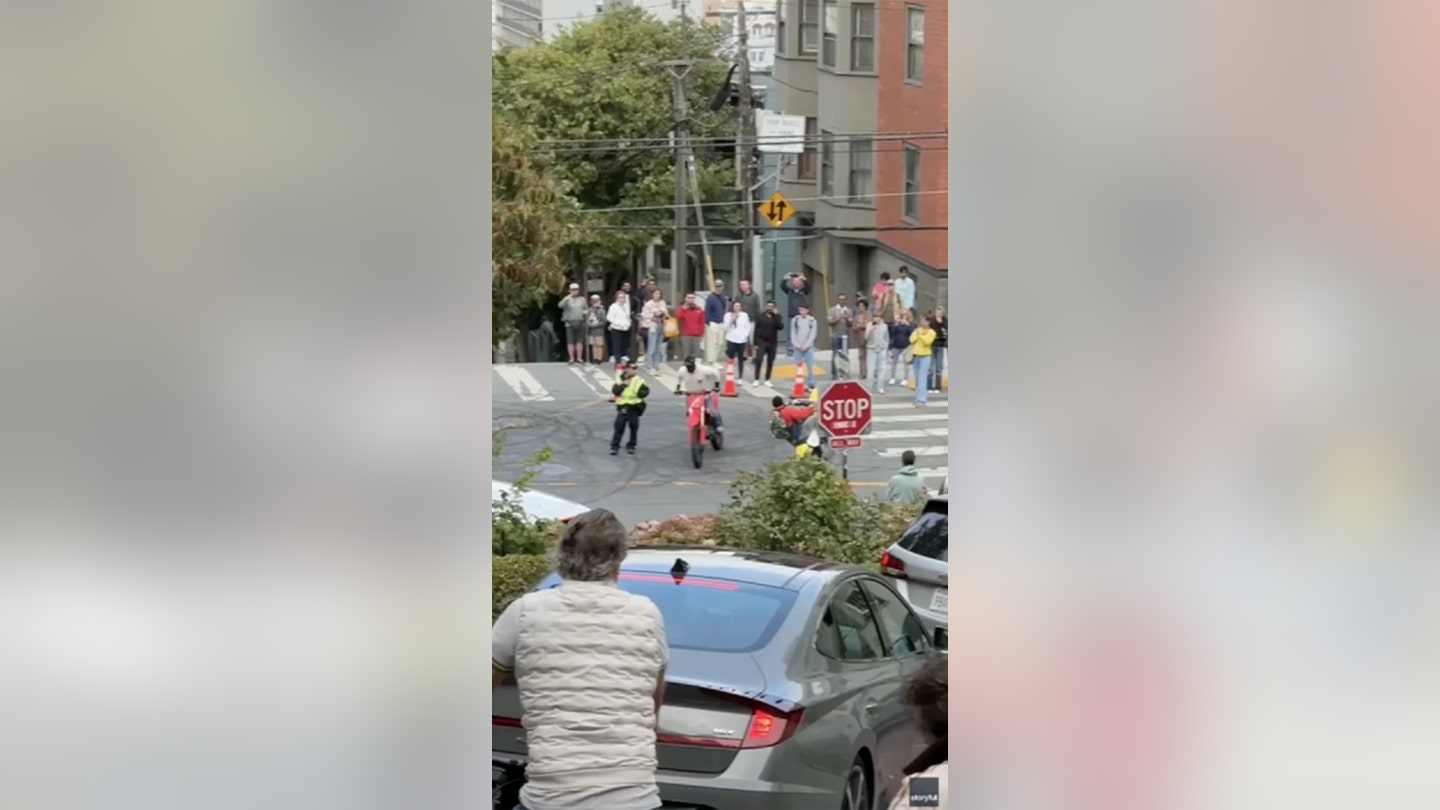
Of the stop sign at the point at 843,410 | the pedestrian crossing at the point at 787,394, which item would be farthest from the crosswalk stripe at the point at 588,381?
the stop sign at the point at 843,410

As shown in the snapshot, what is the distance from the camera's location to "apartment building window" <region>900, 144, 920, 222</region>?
299cm

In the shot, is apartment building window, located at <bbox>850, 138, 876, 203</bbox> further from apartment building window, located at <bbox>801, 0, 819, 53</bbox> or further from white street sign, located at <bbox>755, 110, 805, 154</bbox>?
apartment building window, located at <bbox>801, 0, 819, 53</bbox>

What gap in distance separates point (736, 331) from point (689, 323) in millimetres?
109

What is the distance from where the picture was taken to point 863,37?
303 centimetres

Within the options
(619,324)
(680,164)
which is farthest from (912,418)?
(680,164)

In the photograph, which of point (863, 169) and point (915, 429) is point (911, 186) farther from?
point (915, 429)

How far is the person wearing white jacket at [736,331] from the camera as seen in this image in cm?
307

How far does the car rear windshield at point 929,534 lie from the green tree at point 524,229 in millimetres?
978
